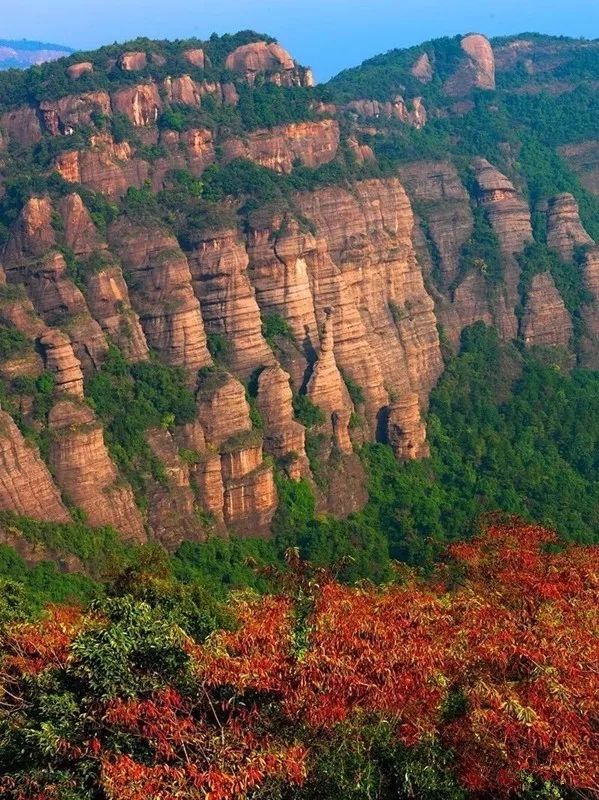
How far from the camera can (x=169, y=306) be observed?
163 feet

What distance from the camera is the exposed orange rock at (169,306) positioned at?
49.6 meters

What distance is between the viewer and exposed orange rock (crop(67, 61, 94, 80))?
6091 centimetres

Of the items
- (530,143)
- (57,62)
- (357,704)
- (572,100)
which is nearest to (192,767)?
(357,704)

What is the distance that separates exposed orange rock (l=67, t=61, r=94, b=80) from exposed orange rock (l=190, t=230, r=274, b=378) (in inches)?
551

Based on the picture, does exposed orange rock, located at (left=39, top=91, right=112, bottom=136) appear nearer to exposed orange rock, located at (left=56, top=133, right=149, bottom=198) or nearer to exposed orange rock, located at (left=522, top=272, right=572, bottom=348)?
exposed orange rock, located at (left=56, top=133, right=149, bottom=198)

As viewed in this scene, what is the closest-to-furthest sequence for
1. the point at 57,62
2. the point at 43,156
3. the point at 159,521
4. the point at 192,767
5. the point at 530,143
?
the point at 192,767 → the point at 159,521 → the point at 43,156 → the point at 57,62 → the point at 530,143

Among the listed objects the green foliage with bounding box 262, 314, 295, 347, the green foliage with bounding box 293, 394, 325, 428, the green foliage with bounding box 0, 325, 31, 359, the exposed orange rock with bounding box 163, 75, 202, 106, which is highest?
the exposed orange rock with bounding box 163, 75, 202, 106

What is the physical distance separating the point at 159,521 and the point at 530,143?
4808 cm

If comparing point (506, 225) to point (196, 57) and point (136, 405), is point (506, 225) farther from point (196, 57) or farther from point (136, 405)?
point (136, 405)

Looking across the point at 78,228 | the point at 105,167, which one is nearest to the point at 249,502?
the point at 78,228

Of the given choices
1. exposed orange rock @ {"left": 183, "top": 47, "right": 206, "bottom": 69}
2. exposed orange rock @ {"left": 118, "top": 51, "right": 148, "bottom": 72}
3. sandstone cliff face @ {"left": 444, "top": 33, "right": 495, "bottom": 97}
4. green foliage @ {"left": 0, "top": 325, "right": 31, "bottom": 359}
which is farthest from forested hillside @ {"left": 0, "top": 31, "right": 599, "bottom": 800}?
sandstone cliff face @ {"left": 444, "top": 33, "right": 495, "bottom": 97}

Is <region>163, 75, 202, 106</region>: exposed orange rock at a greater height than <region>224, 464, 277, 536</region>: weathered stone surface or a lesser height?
greater

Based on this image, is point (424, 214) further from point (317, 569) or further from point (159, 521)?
point (317, 569)

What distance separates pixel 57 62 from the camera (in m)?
63.7
